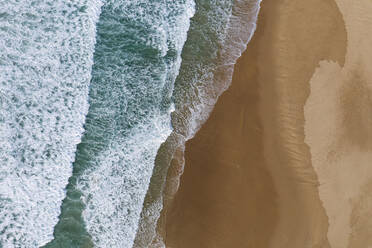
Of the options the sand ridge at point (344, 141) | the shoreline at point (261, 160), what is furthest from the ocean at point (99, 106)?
the sand ridge at point (344, 141)

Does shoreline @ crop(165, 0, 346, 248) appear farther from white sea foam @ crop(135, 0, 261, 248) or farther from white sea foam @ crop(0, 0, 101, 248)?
white sea foam @ crop(0, 0, 101, 248)

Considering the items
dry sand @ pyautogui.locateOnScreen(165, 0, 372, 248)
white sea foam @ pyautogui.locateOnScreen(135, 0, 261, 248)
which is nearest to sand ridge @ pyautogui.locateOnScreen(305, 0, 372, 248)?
dry sand @ pyautogui.locateOnScreen(165, 0, 372, 248)

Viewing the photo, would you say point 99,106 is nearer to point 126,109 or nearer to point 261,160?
point 126,109

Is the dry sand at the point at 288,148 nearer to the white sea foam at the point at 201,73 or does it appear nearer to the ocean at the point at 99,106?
the white sea foam at the point at 201,73

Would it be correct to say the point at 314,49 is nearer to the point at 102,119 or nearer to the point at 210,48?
the point at 210,48

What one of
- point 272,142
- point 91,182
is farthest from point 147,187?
point 272,142

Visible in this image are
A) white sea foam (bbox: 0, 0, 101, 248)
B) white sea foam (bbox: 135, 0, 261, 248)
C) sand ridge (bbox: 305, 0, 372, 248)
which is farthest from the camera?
sand ridge (bbox: 305, 0, 372, 248)
